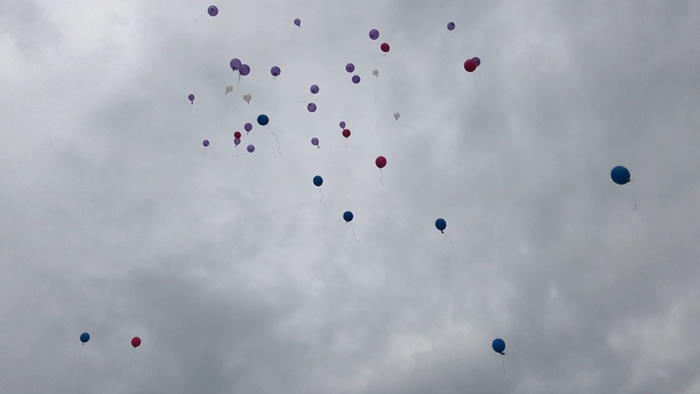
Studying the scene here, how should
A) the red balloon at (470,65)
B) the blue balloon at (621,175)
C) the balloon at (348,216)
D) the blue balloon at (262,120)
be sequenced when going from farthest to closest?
the balloon at (348,216) < the blue balloon at (262,120) < the red balloon at (470,65) < the blue balloon at (621,175)

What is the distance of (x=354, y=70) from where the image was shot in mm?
21688

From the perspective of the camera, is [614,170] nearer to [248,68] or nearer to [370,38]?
[370,38]

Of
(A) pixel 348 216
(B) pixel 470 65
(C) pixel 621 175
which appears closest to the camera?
(C) pixel 621 175

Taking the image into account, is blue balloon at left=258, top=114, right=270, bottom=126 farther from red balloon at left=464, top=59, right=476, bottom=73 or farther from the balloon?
red balloon at left=464, top=59, right=476, bottom=73

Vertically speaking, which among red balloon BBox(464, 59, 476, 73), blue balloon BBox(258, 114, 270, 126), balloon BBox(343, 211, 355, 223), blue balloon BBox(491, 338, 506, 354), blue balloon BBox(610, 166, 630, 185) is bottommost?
blue balloon BBox(491, 338, 506, 354)

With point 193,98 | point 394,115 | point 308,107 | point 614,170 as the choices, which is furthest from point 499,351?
point 193,98

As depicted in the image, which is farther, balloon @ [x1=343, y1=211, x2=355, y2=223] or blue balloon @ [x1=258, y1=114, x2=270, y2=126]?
balloon @ [x1=343, y1=211, x2=355, y2=223]

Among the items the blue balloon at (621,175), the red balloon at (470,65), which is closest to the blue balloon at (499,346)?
the blue balloon at (621,175)

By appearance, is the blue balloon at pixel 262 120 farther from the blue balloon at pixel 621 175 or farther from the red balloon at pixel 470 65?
the blue balloon at pixel 621 175

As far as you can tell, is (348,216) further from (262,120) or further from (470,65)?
(470,65)

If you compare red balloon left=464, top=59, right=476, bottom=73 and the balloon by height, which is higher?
red balloon left=464, top=59, right=476, bottom=73

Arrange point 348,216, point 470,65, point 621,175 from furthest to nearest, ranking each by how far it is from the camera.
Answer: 1. point 348,216
2. point 470,65
3. point 621,175

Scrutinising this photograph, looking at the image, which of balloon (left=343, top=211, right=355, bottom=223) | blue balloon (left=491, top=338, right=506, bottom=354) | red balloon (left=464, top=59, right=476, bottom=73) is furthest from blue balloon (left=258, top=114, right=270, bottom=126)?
blue balloon (left=491, top=338, right=506, bottom=354)

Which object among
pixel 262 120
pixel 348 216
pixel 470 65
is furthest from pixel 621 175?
pixel 262 120
